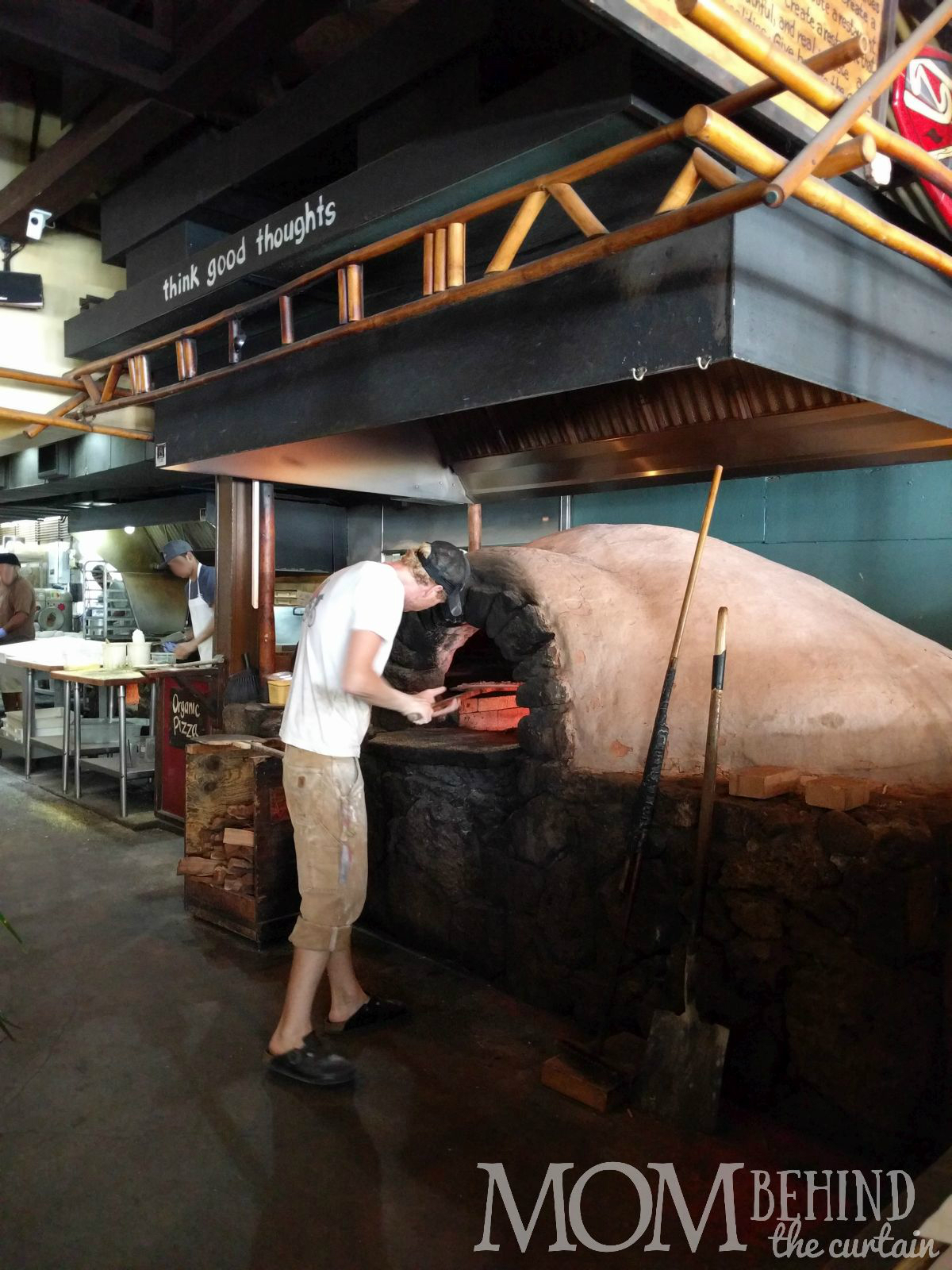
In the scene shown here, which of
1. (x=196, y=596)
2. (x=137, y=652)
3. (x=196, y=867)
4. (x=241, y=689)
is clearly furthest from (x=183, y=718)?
(x=196, y=867)

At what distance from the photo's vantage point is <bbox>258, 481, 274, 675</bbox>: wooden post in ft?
19.6

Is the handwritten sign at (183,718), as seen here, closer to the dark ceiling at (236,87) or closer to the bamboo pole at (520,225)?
the dark ceiling at (236,87)

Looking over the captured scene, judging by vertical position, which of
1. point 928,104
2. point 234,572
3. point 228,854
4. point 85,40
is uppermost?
point 85,40

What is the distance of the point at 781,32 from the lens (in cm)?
245

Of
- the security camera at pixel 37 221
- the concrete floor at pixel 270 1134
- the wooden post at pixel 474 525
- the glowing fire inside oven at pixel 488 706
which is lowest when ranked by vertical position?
the concrete floor at pixel 270 1134

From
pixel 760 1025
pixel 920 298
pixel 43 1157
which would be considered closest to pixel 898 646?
pixel 920 298

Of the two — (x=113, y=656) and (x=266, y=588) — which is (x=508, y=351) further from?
(x=113, y=656)

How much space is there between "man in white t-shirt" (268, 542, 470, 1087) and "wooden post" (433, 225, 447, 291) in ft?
3.39

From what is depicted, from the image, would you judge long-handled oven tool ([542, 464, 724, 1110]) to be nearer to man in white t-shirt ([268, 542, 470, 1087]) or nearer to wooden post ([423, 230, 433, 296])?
man in white t-shirt ([268, 542, 470, 1087])

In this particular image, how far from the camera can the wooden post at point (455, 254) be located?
2.80 metres

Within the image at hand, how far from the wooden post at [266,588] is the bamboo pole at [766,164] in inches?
177

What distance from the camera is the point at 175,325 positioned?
4.88 m

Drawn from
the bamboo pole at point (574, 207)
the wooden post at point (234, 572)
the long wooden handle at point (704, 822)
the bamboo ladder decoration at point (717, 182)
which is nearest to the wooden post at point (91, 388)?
the wooden post at point (234, 572)

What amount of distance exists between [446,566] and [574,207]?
4.78 feet
